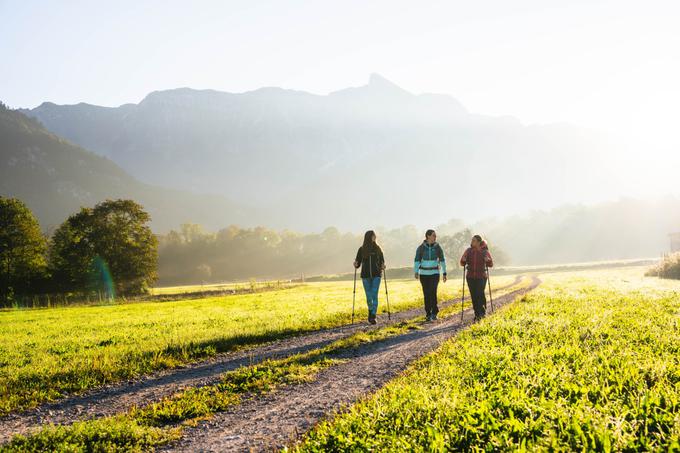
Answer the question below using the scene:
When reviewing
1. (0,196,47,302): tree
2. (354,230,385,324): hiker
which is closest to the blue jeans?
(354,230,385,324): hiker

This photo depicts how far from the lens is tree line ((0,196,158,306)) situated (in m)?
48.7

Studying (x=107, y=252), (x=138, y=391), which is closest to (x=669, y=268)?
(x=138, y=391)

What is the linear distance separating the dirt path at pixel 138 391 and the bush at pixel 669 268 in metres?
46.2

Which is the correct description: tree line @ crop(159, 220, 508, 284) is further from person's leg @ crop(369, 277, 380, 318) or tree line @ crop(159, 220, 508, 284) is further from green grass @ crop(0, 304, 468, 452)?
green grass @ crop(0, 304, 468, 452)

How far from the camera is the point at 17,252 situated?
1923 inches

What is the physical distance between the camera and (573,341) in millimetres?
8617

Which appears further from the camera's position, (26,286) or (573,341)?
(26,286)

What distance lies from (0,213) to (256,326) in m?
51.3

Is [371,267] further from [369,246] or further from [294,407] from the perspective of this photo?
[294,407]

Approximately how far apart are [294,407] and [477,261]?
11.1 metres

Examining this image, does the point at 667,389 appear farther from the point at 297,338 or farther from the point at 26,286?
the point at 26,286

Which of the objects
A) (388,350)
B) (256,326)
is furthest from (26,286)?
(388,350)

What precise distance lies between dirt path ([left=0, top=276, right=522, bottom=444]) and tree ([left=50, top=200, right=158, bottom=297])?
45.4m

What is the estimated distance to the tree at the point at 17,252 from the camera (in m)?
47.8
